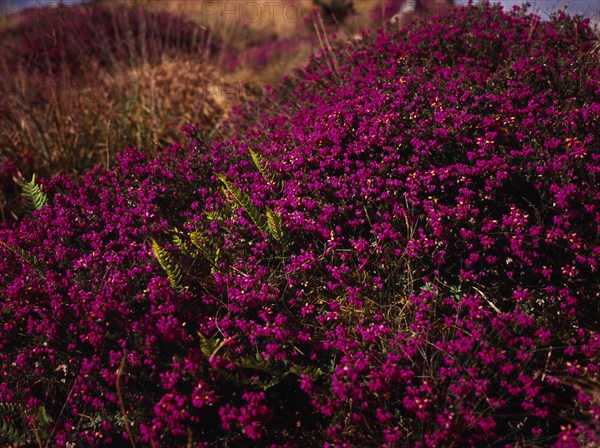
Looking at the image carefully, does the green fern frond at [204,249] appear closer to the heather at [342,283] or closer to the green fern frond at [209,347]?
the heather at [342,283]

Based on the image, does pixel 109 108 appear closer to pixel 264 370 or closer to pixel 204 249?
pixel 204 249

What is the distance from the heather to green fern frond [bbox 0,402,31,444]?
16 millimetres

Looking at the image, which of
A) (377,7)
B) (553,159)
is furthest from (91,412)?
(377,7)

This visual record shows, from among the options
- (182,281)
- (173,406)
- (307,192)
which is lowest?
(173,406)

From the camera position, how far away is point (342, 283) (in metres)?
2.94

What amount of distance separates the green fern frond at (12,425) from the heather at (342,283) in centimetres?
2

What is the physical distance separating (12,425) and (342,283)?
2.00 metres

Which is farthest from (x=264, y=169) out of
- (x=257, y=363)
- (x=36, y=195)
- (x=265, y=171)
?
(x=36, y=195)

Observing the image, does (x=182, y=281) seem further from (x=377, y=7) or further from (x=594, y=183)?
(x=377, y=7)

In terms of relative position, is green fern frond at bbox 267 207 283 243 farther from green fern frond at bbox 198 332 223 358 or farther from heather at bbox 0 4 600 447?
green fern frond at bbox 198 332 223 358

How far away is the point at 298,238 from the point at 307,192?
0.36 metres

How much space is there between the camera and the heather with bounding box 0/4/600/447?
2.45 metres

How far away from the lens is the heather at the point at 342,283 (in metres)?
2.45

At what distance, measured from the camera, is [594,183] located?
292 cm
